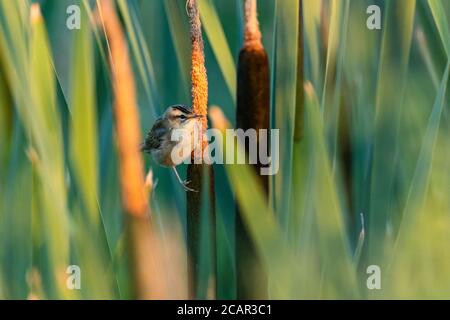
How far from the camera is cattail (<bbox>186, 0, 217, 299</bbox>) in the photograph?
1.49 meters

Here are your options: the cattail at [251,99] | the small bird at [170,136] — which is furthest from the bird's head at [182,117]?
the cattail at [251,99]

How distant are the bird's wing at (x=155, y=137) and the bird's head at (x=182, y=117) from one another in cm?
3

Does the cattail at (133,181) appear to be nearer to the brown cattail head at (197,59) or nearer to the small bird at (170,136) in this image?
the small bird at (170,136)

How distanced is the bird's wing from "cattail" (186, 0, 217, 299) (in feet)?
0.27

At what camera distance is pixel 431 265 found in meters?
1.53

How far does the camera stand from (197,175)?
154 cm

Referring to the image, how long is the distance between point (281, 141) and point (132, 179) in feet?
1.11

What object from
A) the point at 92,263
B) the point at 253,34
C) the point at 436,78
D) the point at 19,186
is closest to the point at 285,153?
the point at 253,34

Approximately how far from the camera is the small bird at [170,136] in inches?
59.4

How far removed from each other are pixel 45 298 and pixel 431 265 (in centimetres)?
86

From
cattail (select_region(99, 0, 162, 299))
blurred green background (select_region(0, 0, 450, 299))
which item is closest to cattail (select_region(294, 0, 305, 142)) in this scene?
blurred green background (select_region(0, 0, 450, 299))

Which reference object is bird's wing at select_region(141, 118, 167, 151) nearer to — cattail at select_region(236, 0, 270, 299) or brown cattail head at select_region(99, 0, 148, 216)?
brown cattail head at select_region(99, 0, 148, 216)
